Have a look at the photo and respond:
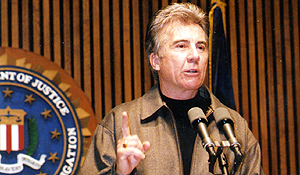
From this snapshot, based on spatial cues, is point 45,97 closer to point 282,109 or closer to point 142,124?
point 142,124

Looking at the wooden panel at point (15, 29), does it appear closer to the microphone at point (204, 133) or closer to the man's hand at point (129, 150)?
the man's hand at point (129, 150)

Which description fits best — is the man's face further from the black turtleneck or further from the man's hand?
the man's hand

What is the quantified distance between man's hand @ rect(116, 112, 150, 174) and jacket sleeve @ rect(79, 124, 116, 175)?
0.14 metres

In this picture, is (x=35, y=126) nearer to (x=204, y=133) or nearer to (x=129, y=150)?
(x=129, y=150)

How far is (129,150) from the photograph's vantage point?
131 cm

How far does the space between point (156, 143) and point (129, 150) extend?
1.38 ft

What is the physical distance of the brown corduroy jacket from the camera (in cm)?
163

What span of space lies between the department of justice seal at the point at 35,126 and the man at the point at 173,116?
88 centimetres

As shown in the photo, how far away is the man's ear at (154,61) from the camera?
1855 mm

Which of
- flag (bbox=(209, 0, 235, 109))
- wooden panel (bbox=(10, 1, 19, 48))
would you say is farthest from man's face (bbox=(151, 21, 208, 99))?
wooden panel (bbox=(10, 1, 19, 48))

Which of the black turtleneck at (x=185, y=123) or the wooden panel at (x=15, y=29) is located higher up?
the wooden panel at (x=15, y=29)

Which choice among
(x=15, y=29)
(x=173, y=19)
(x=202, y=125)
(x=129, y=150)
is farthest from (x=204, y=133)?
(x=15, y=29)

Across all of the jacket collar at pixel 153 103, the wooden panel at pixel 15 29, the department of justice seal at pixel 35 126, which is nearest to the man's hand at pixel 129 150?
the jacket collar at pixel 153 103

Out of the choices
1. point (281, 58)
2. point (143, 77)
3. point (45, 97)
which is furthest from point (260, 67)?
point (45, 97)
